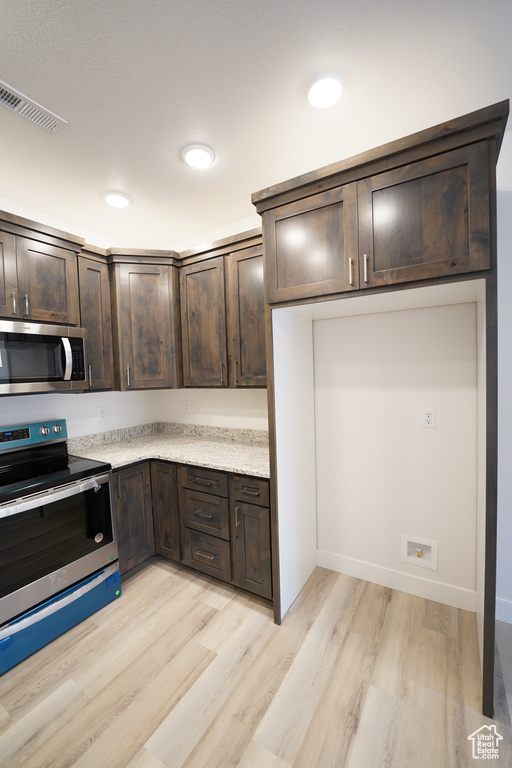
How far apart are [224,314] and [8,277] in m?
1.33

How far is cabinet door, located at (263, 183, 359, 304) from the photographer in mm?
1530

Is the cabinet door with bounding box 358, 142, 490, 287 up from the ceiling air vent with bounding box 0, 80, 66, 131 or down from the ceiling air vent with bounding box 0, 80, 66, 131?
down

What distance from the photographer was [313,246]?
Answer: 1.64 meters

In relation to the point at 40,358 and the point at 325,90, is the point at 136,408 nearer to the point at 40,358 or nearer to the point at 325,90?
the point at 40,358

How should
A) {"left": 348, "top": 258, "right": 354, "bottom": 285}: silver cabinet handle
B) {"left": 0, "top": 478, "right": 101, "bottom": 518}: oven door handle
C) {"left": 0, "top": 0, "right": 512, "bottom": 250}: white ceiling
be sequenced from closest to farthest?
1. {"left": 0, "top": 0, "right": 512, "bottom": 250}: white ceiling
2. {"left": 348, "top": 258, "right": 354, "bottom": 285}: silver cabinet handle
3. {"left": 0, "top": 478, "right": 101, "bottom": 518}: oven door handle

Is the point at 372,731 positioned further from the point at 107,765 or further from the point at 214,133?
the point at 214,133

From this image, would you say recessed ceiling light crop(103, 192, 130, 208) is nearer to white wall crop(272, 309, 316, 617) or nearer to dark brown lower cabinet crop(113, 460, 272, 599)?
white wall crop(272, 309, 316, 617)

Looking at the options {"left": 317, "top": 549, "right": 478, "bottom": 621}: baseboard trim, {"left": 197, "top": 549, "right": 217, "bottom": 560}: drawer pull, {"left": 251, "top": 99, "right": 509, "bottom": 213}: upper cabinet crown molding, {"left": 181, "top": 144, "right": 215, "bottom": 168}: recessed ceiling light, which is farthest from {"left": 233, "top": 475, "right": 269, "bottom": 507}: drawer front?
{"left": 181, "top": 144, "right": 215, "bottom": 168}: recessed ceiling light

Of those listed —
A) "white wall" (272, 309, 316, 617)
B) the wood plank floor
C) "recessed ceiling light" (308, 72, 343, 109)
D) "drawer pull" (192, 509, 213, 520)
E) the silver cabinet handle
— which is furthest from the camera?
"drawer pull" (192, 509, 213, 520)

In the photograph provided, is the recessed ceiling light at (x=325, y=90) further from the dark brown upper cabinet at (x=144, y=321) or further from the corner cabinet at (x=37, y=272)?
the corner cabinet at (x=37, y=272)

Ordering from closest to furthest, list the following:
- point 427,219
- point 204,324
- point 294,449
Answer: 1. point 427,219
2. point 294,449
3. point 204,324

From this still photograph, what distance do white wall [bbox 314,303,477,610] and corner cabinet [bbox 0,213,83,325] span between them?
1776 mm

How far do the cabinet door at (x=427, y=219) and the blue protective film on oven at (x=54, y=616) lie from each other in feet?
7.74

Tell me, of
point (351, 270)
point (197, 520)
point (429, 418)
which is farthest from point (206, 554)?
point (351, 270)
